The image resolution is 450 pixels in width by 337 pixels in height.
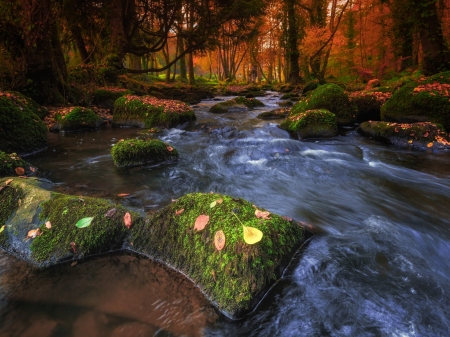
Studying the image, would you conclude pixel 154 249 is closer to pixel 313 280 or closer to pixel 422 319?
pixel 313 280

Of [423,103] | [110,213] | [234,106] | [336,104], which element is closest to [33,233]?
[110,213]

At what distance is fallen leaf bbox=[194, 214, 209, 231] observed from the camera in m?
2.37

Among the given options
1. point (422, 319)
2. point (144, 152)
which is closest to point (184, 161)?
point (144, 152)

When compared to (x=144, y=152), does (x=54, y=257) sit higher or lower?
lower

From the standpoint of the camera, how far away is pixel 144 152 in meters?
5.55

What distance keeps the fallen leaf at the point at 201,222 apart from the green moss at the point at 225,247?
0.11 feet

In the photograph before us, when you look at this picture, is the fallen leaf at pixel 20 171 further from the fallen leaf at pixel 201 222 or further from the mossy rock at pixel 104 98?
the mossy rock at pixel 104 98

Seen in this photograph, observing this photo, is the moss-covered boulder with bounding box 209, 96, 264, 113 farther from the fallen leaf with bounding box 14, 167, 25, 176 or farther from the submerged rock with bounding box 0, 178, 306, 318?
the submerged rock with bounding box 0, 178, 306, 318

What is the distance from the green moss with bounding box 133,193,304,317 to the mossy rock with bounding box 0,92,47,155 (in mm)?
5084

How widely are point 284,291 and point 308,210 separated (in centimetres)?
187

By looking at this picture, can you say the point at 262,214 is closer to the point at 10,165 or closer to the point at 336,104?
the point at 10,165

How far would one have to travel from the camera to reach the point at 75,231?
2.62 metres

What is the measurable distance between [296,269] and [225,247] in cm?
71

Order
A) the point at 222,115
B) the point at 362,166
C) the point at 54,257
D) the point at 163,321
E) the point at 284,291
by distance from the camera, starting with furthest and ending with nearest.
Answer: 1. the point at 222,115
2. the point at 362,166
3. the point at 54,257
4. the point at 284,291
5. the point at 163,321
